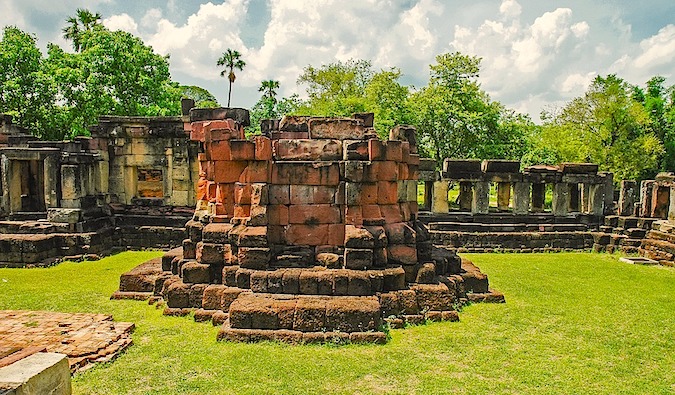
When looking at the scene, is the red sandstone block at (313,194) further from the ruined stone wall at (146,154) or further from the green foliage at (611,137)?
the green foliage at (611,137)

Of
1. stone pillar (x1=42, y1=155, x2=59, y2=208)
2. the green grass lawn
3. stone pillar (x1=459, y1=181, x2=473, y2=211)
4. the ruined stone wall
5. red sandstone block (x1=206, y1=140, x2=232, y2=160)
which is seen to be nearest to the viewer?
the green grass lawn

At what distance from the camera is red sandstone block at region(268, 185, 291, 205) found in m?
7.71

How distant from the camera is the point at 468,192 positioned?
55.6 ft

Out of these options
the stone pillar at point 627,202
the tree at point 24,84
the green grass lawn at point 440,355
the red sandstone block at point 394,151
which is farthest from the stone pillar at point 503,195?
the tree at point 24,84

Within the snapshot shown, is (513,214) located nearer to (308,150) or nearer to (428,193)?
(428,193)

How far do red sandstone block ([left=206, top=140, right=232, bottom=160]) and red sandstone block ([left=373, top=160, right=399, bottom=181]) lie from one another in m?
2.27

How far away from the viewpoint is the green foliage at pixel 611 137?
2475 centimetres

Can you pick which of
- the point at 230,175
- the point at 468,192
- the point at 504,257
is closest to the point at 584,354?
the point at 230,175

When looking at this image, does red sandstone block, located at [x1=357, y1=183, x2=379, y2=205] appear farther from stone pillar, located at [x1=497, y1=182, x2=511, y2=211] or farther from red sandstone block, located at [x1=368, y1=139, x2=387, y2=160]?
stone pillar, located at [x1=497, y1=182, x2=511, y2=211]

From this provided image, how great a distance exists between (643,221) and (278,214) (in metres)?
12.0

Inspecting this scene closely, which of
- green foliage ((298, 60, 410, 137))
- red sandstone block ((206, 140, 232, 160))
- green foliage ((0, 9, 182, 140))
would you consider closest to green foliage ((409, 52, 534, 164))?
green foliage ((298, 60, 410, 137))

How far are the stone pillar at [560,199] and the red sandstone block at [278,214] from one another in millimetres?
10792

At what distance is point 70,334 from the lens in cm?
639

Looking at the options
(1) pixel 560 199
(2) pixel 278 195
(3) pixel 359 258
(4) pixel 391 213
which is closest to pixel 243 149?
(2) pixel 278 195
